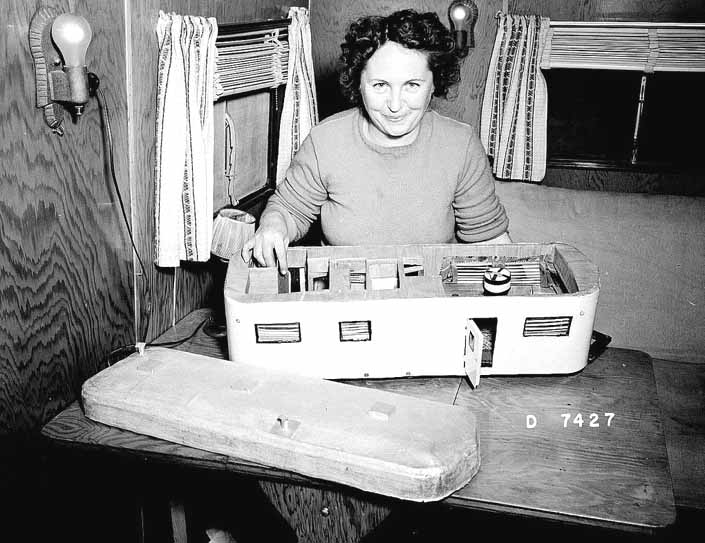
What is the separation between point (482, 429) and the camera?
1743 mm

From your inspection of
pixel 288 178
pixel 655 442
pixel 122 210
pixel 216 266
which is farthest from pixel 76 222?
pixel 655 442

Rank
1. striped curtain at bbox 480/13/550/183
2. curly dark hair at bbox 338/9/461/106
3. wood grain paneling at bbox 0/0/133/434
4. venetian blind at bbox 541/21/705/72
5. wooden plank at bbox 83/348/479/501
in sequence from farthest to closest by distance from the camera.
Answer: striped curtain at bbox 480/13/550/183
venetian blind at bbox 541/21/705/72
curly dark hair at bbox 338/9/461/106
wood grain paneling at bbox 0/0/133/434
wooden plank at bbox 83/348/479/501

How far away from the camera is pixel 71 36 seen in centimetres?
168

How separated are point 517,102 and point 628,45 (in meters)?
0.58

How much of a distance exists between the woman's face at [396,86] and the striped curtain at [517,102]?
1.53 metres

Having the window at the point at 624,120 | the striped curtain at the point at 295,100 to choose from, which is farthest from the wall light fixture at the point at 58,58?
the window at the point at 624,120

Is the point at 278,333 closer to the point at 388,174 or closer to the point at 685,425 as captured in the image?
the point at 388,174

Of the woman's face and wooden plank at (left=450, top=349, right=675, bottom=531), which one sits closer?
wooden plank at (left=450, top=349, right=675, bottom=531)

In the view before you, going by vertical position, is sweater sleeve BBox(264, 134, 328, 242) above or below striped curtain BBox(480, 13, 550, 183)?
below

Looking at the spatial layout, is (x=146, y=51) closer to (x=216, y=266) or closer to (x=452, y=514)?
(x=216, y=266)

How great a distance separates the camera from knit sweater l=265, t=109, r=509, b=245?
241cm

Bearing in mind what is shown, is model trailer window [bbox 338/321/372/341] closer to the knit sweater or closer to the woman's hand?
the woman's hand

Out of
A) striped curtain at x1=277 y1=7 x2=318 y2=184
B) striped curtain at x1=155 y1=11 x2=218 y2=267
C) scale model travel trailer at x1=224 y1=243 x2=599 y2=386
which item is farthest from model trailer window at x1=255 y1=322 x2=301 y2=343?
striped curtain at x1=277 y1=7 x2=318 y2=184

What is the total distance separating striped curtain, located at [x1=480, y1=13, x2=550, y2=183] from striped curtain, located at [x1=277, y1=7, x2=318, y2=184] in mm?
940
